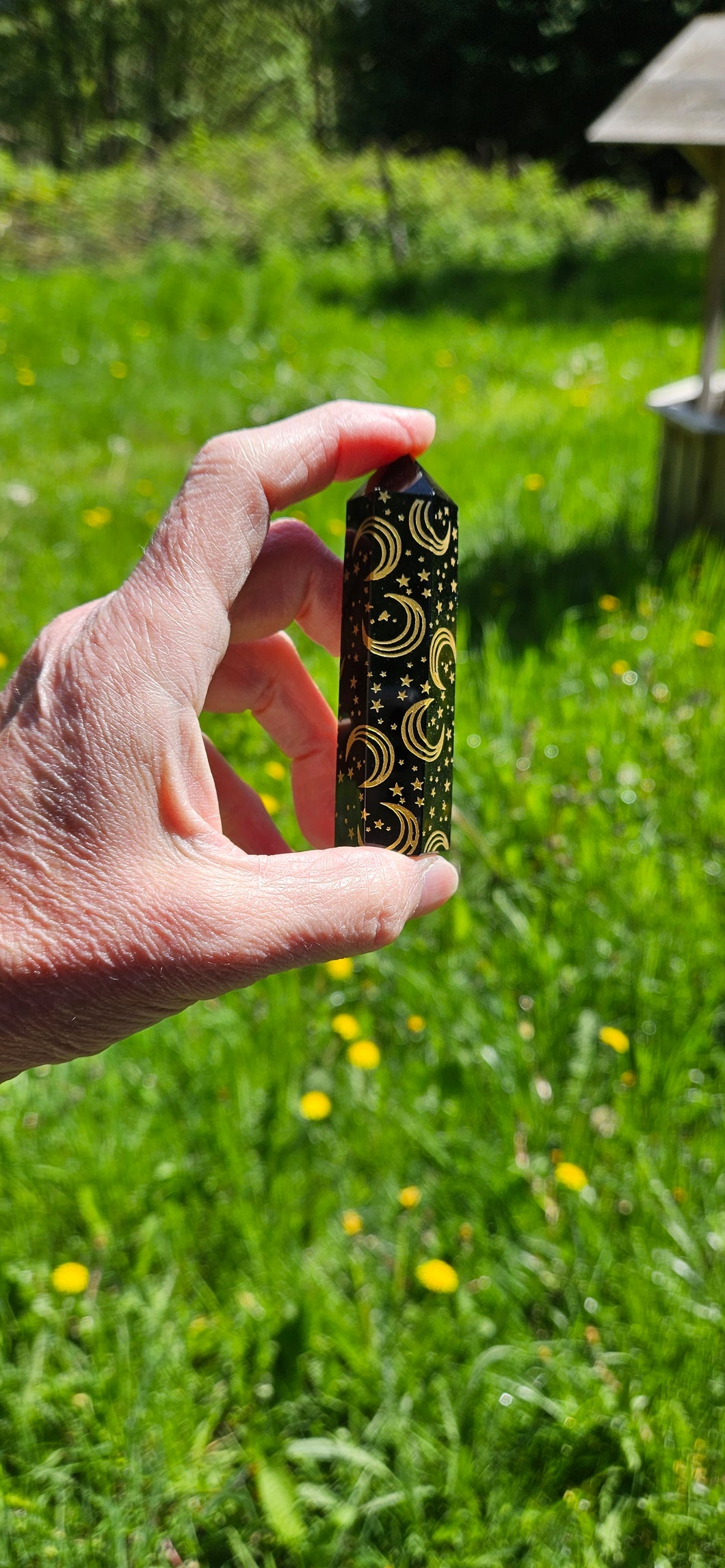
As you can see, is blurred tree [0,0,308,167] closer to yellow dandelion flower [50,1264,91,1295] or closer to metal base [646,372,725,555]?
metal base [646,372,725,555]

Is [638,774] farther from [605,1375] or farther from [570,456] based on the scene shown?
[570,456]

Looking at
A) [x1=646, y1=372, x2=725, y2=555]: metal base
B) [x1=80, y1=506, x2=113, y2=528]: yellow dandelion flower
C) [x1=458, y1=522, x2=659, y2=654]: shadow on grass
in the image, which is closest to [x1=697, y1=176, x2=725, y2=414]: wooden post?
[x1=646, y1=372, x2=725, y2=555]: metal base

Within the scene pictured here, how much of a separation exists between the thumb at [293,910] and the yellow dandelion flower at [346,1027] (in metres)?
0.89

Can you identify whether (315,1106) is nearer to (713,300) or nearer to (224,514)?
(224,514)

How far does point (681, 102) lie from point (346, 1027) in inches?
139

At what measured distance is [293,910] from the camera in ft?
3.22

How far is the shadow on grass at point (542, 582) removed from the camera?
3.26 meters

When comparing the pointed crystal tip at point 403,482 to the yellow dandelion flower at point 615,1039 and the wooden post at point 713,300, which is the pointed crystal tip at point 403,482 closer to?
the yellow dandelion flower at point 615,1039

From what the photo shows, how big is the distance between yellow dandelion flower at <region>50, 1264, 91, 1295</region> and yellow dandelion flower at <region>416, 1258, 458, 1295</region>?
1.63 ft

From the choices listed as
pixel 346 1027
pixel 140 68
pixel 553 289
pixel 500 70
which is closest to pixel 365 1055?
pixel 346 1027

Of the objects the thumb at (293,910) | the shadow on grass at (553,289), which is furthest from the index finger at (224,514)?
the shadow on grass at (553,289)

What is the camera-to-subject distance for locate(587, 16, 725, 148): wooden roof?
351 centimetres

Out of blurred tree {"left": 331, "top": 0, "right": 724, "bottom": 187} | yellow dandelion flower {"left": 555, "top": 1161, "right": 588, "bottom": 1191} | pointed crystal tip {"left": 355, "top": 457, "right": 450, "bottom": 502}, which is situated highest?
blurred tree {"left": 331, "top": 0, "right": 724, "bottom": 187}

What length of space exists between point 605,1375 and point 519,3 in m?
17.8
